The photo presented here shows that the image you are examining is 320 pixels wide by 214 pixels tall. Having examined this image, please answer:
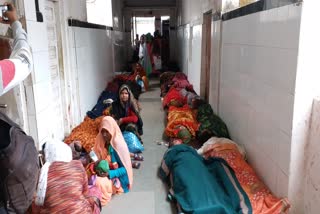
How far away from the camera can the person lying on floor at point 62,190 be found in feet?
6.92

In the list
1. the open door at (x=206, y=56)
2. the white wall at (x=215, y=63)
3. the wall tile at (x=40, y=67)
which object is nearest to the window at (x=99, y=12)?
the open door at (x=206, y=56)

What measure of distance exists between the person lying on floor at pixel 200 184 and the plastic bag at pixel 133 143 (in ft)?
2.26

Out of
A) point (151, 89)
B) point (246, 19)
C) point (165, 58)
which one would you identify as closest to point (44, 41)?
point (246, 19)

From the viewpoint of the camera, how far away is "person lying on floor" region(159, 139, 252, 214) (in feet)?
8.10

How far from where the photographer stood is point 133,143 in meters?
3.93

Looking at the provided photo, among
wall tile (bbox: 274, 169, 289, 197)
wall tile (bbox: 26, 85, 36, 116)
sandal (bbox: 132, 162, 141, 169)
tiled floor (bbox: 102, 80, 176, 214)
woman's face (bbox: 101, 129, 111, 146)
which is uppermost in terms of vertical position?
wall tile (bbox: 26, 85, 36, 116)

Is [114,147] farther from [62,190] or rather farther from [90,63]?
[90,63]

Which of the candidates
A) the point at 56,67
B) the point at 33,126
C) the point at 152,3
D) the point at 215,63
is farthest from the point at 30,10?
the point at 152,3

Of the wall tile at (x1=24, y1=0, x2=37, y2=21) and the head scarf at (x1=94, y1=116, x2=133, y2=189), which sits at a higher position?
the wall tile at (x1=24, y1=0, x2=37, y2=21)

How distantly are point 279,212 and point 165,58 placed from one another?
1050 centimetres

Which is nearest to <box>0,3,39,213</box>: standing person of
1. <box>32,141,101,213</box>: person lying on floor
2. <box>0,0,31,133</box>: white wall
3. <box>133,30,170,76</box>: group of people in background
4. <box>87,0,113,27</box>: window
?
<box>32,141,101,213</box>: person lying on floor

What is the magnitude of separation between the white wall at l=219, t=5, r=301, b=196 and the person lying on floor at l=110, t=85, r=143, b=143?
1349 mm

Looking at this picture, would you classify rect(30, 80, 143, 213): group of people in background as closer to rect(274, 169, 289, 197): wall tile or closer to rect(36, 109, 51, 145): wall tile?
rect(36, 109, 51, 145): wall tile

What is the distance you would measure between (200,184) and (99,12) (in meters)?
6.14
